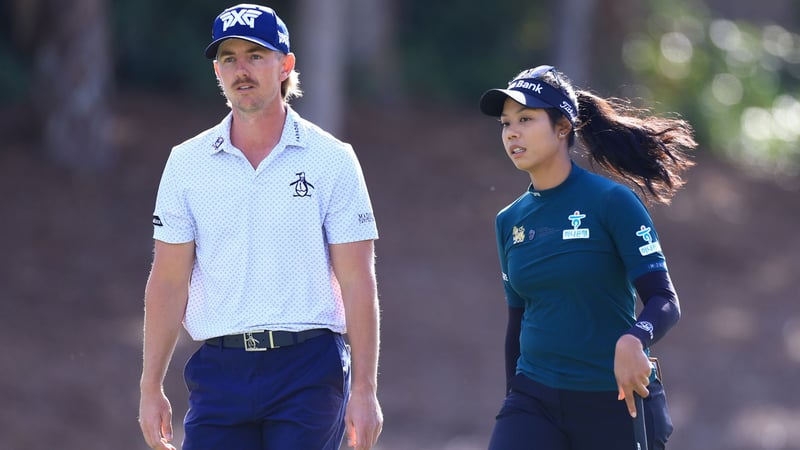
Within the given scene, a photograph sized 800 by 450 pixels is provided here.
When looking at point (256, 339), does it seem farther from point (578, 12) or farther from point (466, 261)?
point (578, 12)

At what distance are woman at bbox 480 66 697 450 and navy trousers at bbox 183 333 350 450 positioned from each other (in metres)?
0.67

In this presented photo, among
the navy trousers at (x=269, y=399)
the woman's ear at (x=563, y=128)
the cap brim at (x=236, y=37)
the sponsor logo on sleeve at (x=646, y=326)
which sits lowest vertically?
the navy trousers at (x=269, y=399)

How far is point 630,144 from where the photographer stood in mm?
5176

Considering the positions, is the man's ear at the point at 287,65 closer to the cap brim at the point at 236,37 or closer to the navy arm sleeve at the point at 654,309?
the cap brim at the point at 236,37

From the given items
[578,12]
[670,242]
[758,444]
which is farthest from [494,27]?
[758,444]

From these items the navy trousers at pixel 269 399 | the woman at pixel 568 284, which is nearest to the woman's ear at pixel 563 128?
the woman at pixel 568 284

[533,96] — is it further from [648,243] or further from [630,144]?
[648,243]

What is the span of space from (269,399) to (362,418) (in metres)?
0.35

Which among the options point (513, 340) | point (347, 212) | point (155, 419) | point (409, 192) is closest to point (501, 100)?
point (347, 212)

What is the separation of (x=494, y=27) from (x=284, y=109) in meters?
15.8

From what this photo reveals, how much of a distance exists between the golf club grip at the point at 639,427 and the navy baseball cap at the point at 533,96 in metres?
1.11

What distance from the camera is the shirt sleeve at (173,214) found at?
16.1 ft

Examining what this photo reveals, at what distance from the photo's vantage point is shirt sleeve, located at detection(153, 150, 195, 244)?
16.1ft

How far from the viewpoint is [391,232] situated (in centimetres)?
1641
